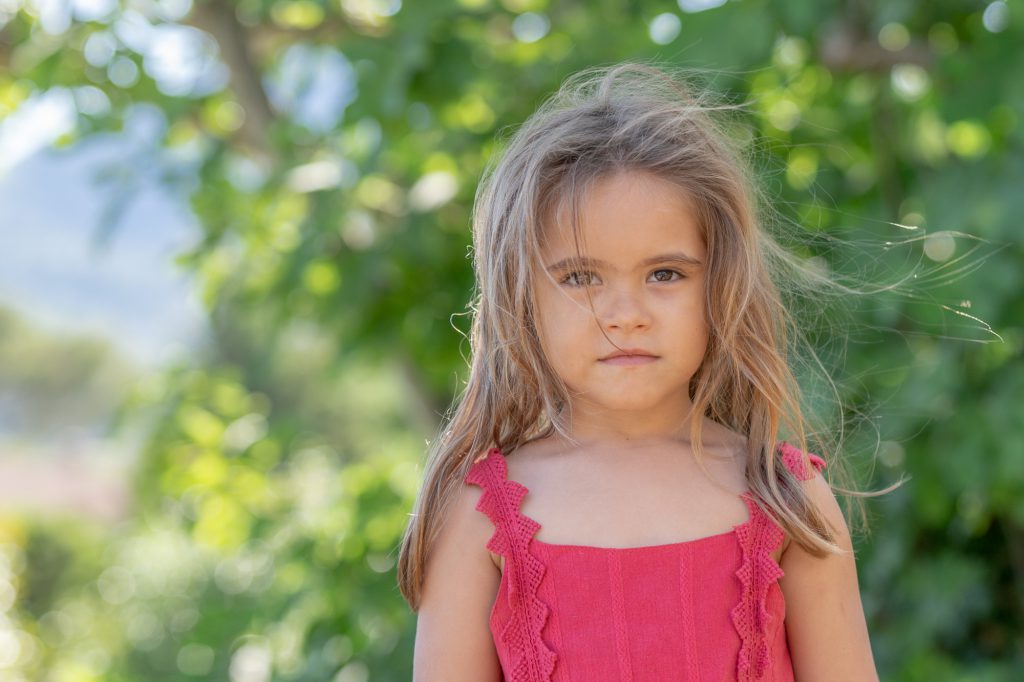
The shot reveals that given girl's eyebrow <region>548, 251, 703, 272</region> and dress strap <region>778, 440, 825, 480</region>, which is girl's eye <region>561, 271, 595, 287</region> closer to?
girl's eyebrow <region>548, 251, 703, 272</region>

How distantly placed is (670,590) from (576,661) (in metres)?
0.12

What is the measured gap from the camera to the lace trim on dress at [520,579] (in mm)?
1232

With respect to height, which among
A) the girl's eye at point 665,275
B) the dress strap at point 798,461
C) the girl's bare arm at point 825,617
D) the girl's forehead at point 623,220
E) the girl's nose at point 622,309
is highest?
the girl's forehead at point 623,220

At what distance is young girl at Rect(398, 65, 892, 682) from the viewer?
4.03 feet

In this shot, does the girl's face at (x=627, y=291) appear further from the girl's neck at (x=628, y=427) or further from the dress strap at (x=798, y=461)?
the dress strap at (x=798, y=461)

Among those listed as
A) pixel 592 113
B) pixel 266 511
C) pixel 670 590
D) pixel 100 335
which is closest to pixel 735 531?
pixel 670 590

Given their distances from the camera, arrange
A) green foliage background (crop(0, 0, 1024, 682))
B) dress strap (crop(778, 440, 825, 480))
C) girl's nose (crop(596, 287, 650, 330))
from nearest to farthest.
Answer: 1. girl's nose (crop(596, 287, 650, 330))
2. dress strap (crop(778, 440, 825, 480))
3. green foliage background (crop(0, 0, 1024, 682))

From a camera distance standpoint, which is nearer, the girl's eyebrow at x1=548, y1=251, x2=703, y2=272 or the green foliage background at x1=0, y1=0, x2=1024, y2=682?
the girl's eyebrow at x1=548, y1=251, x2=703, y2=272

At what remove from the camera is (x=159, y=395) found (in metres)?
3.14

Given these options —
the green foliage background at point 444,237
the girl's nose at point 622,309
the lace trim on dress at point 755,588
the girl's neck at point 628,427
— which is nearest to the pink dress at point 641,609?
the lace trim on dress at point 755,588

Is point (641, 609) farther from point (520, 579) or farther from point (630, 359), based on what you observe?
point (630, 359)

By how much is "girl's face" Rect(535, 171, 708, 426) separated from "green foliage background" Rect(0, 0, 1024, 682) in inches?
28.2

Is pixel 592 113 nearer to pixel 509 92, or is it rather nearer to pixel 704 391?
pixel 704 391

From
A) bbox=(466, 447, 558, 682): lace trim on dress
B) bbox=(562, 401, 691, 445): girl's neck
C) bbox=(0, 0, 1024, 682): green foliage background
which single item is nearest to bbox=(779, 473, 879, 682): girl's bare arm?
bbox=(562, 401, 691, 445): girl's neck
